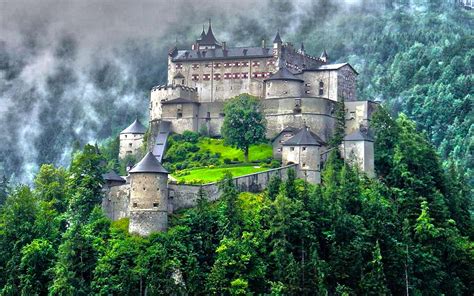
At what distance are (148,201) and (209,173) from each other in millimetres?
14211

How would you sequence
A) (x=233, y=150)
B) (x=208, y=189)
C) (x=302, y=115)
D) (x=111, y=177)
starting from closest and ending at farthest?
1. (x=208, y=189)
2. (x=111, y=177)
3. (x=302, y=115)
4. (x=233, y=150)

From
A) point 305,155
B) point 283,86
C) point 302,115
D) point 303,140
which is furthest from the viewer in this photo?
point 283,86

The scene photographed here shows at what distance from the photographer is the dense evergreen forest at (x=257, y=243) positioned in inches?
2579

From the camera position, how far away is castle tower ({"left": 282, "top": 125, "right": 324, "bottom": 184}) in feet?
260

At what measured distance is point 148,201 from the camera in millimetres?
69188

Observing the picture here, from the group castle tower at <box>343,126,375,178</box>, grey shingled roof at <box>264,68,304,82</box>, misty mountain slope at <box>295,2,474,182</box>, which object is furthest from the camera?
misty mountain slope at <box>295,2,474,182</box>

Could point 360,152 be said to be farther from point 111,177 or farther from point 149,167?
point 111,177

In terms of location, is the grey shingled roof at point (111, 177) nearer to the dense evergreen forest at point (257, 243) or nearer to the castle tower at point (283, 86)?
the dense evergreen forest at point (257, 243)

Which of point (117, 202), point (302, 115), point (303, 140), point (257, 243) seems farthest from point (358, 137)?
point (117, 202)

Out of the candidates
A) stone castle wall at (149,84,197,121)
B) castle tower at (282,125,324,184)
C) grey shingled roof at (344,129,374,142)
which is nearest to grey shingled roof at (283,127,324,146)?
castle tower at (282,125,324,184)

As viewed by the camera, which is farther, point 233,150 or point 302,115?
point 233,150

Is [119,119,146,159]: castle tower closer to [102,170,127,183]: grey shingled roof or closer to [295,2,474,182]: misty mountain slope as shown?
[102,170,127,183]: grey shingled roof

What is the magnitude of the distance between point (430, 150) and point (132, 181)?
99.3 feet

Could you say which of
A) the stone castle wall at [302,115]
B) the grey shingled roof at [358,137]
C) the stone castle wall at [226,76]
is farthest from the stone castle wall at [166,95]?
the grey shingled roof at [358,137]
